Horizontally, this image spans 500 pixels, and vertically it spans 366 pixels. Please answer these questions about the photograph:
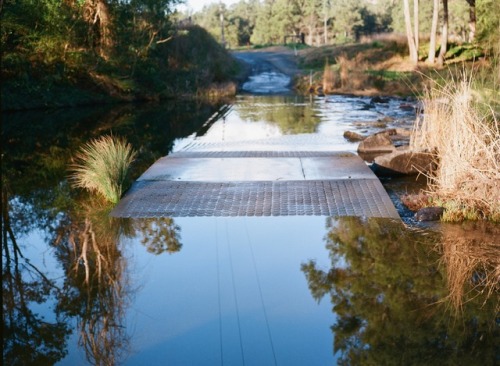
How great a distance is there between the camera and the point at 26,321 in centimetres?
494

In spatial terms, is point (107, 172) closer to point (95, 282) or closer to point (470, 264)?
point (95, 282)

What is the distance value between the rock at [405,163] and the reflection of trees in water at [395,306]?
3.43m

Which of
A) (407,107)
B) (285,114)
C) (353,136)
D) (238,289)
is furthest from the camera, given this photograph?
(407,107)

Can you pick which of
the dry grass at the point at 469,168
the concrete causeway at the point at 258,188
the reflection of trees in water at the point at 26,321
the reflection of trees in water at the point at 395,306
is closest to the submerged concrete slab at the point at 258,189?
the concrete causeway at the point at 258,188

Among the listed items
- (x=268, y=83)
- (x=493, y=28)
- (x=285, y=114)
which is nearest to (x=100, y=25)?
(x=285, y=114)

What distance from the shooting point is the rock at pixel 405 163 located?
10.1 meters

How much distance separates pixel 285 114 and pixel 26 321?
17.0m

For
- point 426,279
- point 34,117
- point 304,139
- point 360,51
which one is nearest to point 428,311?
point 426,279

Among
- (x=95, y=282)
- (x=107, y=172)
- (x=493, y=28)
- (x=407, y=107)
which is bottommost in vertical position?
(x=95, y=282)

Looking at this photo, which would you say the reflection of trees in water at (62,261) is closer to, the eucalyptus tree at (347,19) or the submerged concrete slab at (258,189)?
the submerged concrete slab at (258,189)

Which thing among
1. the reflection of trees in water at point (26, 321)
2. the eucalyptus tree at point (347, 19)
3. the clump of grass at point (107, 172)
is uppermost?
the eucalyptus tree at point (347, 19)

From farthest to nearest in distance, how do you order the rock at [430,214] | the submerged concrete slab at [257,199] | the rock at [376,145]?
the rock at [376,145] < the submerged concrete slab at [257,199] < the rock at [430,214]

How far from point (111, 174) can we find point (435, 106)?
5.28m

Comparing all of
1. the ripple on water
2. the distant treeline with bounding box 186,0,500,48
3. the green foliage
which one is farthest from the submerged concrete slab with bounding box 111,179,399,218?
the distant treeline with bounding box 186,0,500,48
